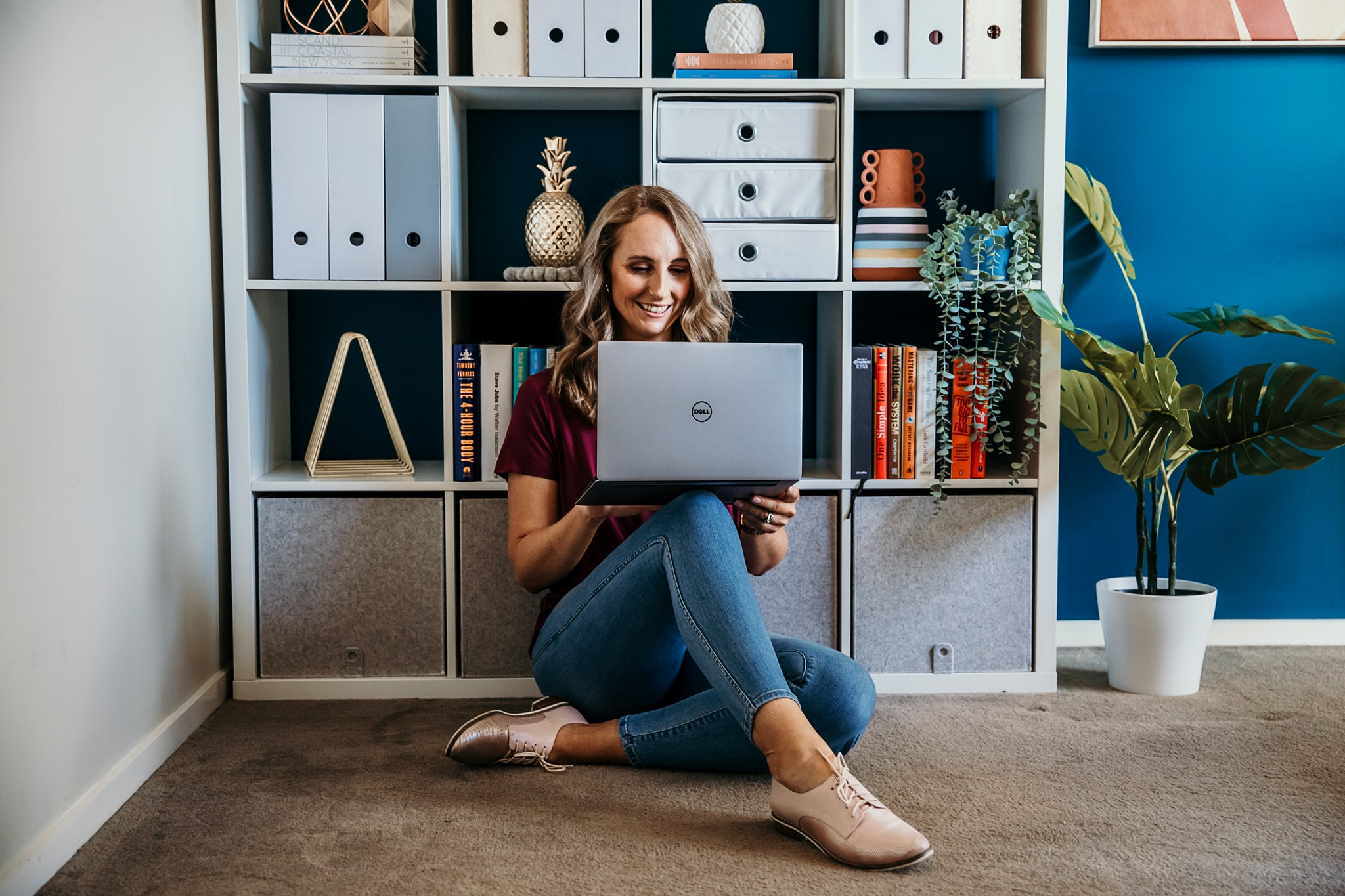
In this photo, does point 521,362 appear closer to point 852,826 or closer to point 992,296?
point 992,296

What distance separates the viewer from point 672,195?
1.72 metres

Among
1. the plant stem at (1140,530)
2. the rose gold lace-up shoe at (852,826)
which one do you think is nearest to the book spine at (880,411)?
the plant stem at (1140,530)

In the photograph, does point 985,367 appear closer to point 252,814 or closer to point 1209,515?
point 1209,515

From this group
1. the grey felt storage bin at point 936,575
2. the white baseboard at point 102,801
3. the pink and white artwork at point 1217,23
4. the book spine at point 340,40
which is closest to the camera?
the white baseboard at point 102,801

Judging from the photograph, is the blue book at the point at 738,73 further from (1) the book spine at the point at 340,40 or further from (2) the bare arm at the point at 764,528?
(2) the bare arm at the point at 764,528

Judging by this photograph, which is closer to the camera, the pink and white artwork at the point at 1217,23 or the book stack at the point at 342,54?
the book stack at the point at 342,54

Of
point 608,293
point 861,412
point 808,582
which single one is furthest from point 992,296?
point 608,293

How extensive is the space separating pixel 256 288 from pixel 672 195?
827 millimetres

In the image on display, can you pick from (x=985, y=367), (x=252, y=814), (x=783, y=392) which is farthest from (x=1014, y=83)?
(x=252, y=814)

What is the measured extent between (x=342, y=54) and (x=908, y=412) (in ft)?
4.18

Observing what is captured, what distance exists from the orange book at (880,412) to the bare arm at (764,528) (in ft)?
1.36

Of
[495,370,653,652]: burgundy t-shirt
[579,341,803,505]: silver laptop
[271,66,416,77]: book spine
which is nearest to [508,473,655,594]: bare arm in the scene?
[495,370,653,652]: burgundy t-shirt

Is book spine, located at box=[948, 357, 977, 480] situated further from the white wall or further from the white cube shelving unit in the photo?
the white wall

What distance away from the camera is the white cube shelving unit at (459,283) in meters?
1.97
